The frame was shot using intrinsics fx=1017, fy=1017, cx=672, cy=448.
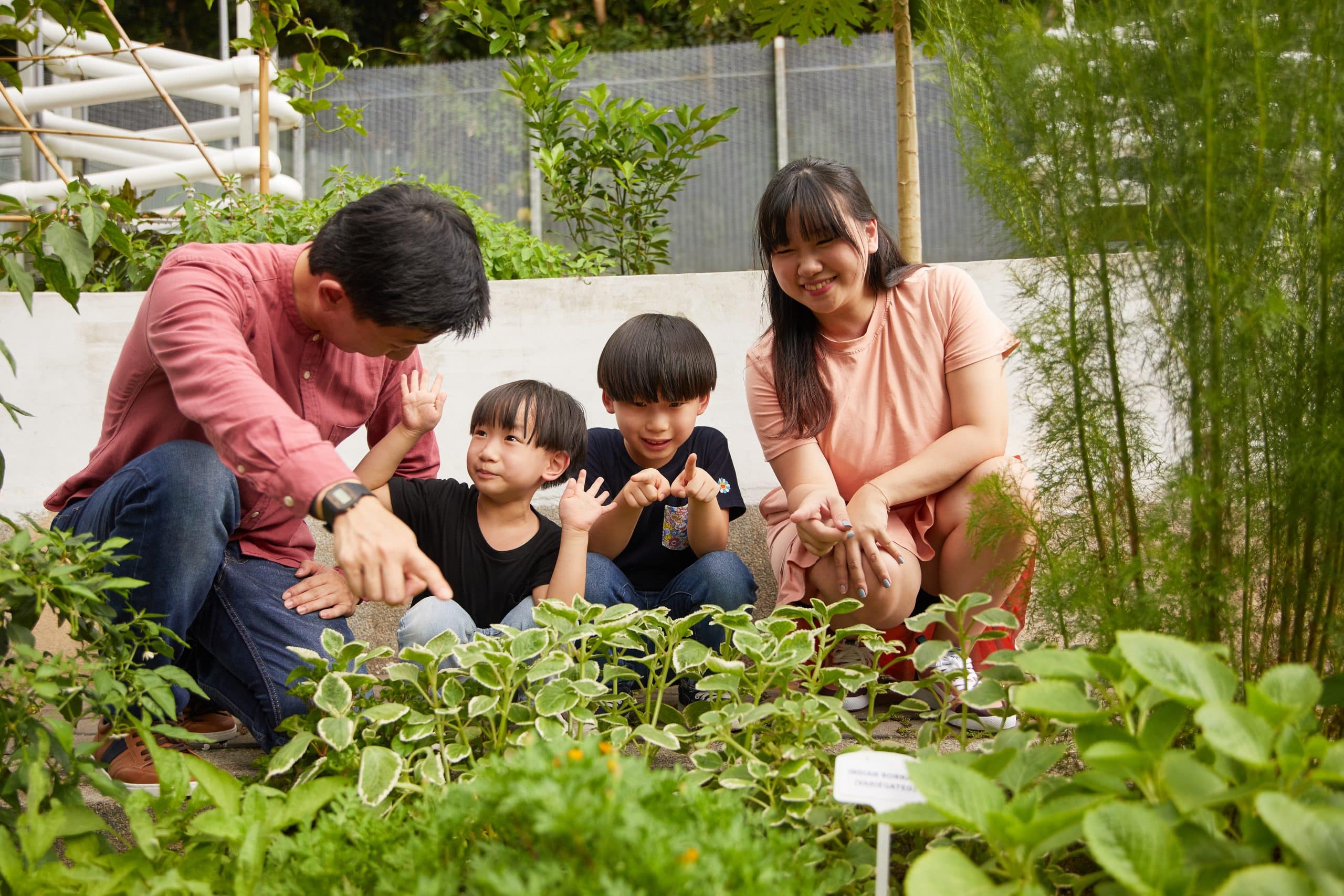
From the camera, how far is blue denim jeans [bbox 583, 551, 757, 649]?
214cm

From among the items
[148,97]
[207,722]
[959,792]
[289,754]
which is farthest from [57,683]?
[148,97]

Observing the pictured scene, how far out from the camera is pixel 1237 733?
0.88 m

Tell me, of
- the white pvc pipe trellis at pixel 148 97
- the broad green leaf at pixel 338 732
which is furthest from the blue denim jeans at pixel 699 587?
the white pvc pipe trellis at pixel 148 97

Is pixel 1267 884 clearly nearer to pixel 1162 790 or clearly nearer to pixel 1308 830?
pixel 1308 830

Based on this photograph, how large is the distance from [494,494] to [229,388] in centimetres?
76

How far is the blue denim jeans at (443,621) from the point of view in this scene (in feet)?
6.47

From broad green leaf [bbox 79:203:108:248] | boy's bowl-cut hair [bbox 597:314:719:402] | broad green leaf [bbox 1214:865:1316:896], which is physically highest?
broad green leaf [bbox 79:203:108:248]

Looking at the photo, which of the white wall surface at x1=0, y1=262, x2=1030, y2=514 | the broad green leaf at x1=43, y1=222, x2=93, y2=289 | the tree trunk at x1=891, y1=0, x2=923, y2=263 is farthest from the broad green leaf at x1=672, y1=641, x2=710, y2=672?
the tree trunk at x1=891, y1=0, x2=923, y2=263

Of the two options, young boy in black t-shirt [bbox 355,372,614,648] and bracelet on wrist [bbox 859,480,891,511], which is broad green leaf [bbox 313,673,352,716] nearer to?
young boy in black t-shirt [bbox 355,372,614,648]

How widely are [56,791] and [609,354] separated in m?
1.39

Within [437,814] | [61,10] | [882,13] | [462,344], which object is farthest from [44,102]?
[437,814]

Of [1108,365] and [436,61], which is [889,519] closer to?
[1108,365]

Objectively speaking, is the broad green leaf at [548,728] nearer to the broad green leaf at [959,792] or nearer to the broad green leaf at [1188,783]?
the broad green leaf at [959,792]

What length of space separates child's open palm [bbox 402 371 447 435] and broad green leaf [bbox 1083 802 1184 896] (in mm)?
1538
